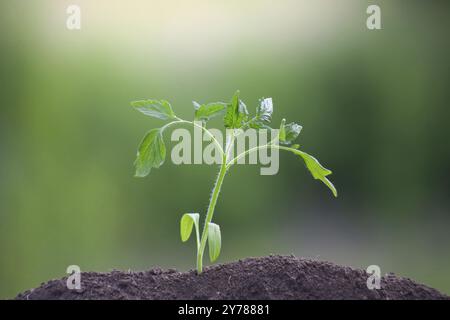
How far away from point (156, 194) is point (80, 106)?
0.44m

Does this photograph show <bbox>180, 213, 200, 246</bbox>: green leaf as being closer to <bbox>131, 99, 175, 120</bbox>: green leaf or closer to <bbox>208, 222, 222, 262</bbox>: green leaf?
<bbox>208, 222, 222, 262</bbox>: green leaf

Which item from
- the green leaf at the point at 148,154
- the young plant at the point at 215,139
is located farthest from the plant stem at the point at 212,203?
the green leaf at the point at 148,154

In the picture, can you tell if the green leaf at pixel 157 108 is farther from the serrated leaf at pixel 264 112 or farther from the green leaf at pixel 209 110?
the serrated leaf at pixel 264 112

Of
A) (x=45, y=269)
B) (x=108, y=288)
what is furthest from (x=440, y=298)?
(x=45, y=269)

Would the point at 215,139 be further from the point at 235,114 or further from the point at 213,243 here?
the point at 213,243

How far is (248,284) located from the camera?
0.85 meters

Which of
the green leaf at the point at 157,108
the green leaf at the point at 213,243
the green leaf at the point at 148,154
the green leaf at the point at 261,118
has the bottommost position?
the green leaf at the point at 213,243

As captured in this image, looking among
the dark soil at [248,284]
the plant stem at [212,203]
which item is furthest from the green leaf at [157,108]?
the dark soil at [248,284]

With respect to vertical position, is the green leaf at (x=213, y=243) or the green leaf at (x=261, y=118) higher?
the green leaf at (x=261, y=118)

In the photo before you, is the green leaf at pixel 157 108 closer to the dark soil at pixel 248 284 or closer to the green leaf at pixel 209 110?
the green leaf at pixel 209 110

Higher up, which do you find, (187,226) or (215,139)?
(215,139)

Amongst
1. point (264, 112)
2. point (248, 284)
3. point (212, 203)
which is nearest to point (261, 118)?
point (264, 112)

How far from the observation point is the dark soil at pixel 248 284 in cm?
84

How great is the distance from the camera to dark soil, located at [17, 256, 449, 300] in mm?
836
